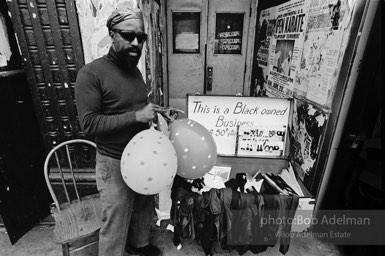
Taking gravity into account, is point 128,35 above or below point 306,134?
above

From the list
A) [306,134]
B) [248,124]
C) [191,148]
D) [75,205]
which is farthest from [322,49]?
[75,205]

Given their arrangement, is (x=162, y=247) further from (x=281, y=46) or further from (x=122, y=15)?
(x=281, y=46)

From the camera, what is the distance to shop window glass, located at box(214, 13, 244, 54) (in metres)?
4.11

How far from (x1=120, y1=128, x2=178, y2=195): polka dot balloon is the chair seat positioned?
664 millimetres

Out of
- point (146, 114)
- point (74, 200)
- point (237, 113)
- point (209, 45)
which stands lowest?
point (74, 200)

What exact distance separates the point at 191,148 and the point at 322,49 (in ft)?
4.85

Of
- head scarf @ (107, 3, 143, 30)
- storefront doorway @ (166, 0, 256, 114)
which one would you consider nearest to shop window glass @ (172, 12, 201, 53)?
storefront doorway @ (166, 0, 256, 114)

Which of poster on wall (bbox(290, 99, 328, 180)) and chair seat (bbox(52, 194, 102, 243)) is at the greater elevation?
poster on wall (bbox(290, 99, 328, 180))

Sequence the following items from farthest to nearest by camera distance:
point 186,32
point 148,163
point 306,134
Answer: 1. point 186,32
2. point 306,134
3. point 148,163

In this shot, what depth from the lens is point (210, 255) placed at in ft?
6.57

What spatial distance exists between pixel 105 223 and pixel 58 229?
1.25 ft

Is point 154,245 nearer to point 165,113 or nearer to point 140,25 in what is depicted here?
point 165,113

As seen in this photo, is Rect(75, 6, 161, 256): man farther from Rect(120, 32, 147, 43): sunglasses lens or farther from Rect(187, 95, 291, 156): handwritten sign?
Rect(187, 95, 291, 156): handwritten sign

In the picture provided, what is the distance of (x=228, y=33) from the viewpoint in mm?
4168
